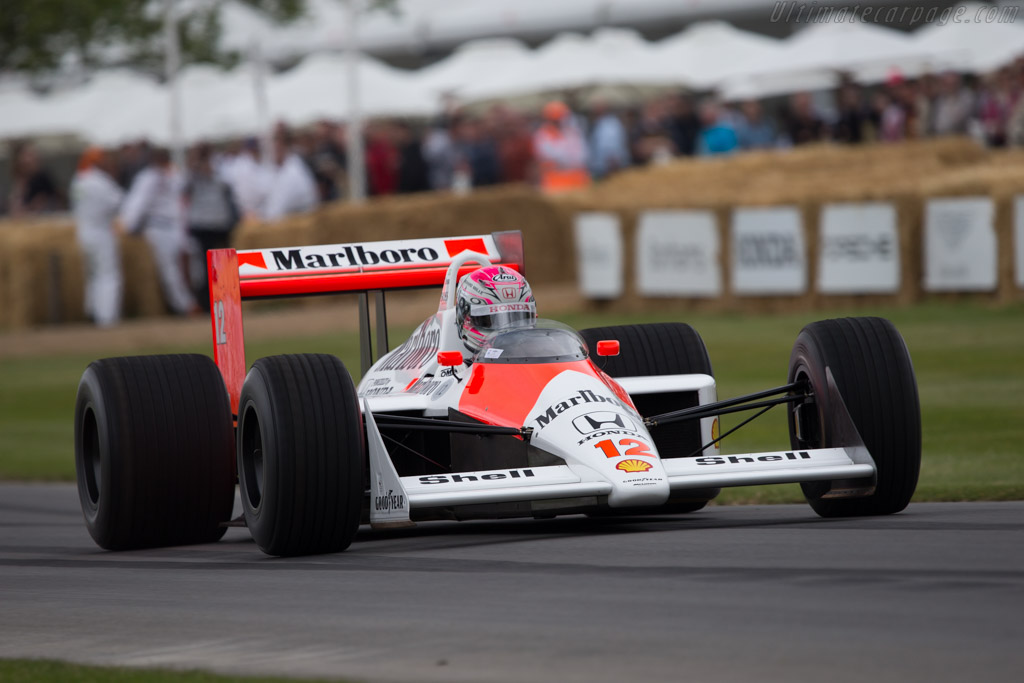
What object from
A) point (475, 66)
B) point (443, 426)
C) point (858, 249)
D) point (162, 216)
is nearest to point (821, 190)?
point (858, 249)

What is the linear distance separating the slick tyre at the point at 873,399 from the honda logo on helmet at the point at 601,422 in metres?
1.05

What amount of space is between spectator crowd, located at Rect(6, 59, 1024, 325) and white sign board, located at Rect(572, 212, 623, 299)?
3883 mm

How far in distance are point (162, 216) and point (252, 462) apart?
60.1ft

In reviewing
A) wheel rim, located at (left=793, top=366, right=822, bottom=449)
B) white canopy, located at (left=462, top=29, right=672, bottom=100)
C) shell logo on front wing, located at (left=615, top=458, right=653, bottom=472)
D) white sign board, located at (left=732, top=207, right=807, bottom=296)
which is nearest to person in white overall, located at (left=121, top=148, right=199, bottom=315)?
white sign board, located at (left=732, top=207, right=807, bottom=296)

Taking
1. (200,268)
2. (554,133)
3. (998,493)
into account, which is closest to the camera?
(998,493)

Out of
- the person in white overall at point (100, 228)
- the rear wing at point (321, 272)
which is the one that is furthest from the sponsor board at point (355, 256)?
the person in white overall at point (100, 228)

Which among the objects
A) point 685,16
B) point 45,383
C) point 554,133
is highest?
point 685,16

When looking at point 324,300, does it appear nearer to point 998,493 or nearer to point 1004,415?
point 1004,415

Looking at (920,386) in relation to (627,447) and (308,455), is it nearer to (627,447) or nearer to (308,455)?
(627,447)

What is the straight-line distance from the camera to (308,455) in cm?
767

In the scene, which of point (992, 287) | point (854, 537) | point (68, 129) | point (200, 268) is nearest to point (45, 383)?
point (200, 268)

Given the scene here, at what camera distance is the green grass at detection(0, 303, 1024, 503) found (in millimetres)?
10844

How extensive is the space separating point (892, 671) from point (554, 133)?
2479 cm

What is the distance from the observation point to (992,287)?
20422 mm
